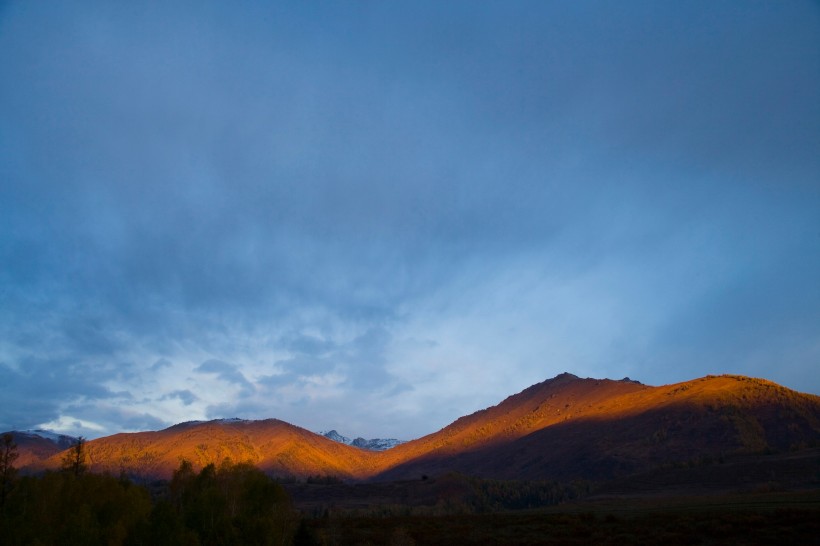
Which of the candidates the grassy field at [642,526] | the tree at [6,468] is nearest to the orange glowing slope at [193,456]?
the tree at [6,468]

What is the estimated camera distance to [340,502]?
310 feet

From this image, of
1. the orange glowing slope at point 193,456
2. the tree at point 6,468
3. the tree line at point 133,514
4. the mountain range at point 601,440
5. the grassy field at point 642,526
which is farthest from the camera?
the orange glowing slope at point 193,456

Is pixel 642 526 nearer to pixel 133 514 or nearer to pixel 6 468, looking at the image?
pixel 133 514

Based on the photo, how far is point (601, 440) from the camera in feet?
390

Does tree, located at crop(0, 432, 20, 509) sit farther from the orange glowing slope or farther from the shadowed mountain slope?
the orange glowing slope

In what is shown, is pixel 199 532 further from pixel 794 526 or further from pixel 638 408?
pixel 638 408

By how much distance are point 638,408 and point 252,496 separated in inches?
4676

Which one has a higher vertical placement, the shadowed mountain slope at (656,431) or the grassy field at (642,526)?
the shadowed mountain slope at (656,431)

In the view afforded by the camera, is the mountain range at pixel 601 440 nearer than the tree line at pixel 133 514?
No

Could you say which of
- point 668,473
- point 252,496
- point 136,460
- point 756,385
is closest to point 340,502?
point 668,473

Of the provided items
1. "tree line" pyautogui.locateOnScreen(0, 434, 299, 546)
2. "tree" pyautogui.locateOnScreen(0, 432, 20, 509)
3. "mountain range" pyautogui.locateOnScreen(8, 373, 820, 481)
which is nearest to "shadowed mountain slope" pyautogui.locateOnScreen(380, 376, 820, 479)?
"mountain range" pyautogui.locateOnScreen(8, 373, 820, 481)

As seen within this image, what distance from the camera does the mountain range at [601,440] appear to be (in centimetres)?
9244

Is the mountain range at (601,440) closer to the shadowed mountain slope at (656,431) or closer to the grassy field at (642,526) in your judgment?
the shadowed mountain slope at (656,431)

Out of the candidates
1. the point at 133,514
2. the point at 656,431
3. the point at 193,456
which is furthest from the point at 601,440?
the point at 193,456
